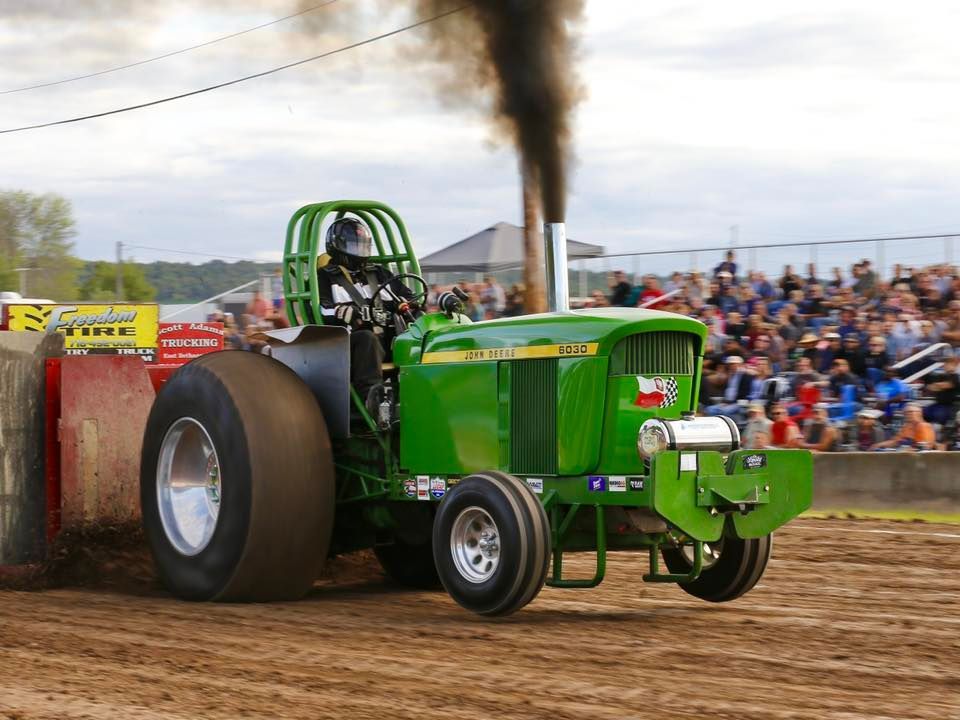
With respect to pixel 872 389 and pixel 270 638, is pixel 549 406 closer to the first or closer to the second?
pixel 270 638

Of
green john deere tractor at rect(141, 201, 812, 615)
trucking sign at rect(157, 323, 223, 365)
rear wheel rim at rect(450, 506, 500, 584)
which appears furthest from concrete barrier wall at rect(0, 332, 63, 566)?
trucking sign at rect(157, 323, 223, 365)

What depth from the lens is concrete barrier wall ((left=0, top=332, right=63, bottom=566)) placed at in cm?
852

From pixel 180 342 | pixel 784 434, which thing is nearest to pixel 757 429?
pixel 784 434

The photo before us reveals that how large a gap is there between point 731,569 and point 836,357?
742 centimetres

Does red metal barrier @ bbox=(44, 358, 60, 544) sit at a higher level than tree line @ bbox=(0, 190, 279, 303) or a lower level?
lower

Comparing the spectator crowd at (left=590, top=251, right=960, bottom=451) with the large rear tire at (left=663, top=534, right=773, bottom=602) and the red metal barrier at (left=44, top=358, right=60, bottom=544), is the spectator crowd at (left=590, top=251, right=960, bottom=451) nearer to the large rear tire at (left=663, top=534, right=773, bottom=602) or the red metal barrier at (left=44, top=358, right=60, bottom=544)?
the large rear tire at (left=663, top=534, right=773, bottom=602)

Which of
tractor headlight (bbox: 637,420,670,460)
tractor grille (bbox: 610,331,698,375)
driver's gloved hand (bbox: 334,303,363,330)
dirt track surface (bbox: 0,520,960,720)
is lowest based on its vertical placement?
dirt track surface (bbox: 0,520,960,720)

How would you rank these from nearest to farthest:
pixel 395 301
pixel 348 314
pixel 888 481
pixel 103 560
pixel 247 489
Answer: pixel 247 489 → pixel 348 314 → pixel 395 301 → pixel 103 560 → pixel 888 481

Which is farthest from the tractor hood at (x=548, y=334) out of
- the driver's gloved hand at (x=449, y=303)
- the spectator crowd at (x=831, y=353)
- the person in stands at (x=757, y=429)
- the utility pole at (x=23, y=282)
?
the utility pole at (x=23, y=282)

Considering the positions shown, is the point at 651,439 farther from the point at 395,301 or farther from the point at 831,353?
the point at 831,353

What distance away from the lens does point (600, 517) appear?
7.26 meters

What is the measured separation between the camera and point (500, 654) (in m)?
6.34

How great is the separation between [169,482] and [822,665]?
164 inches

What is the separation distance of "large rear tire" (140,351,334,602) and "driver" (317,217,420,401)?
0.41m
